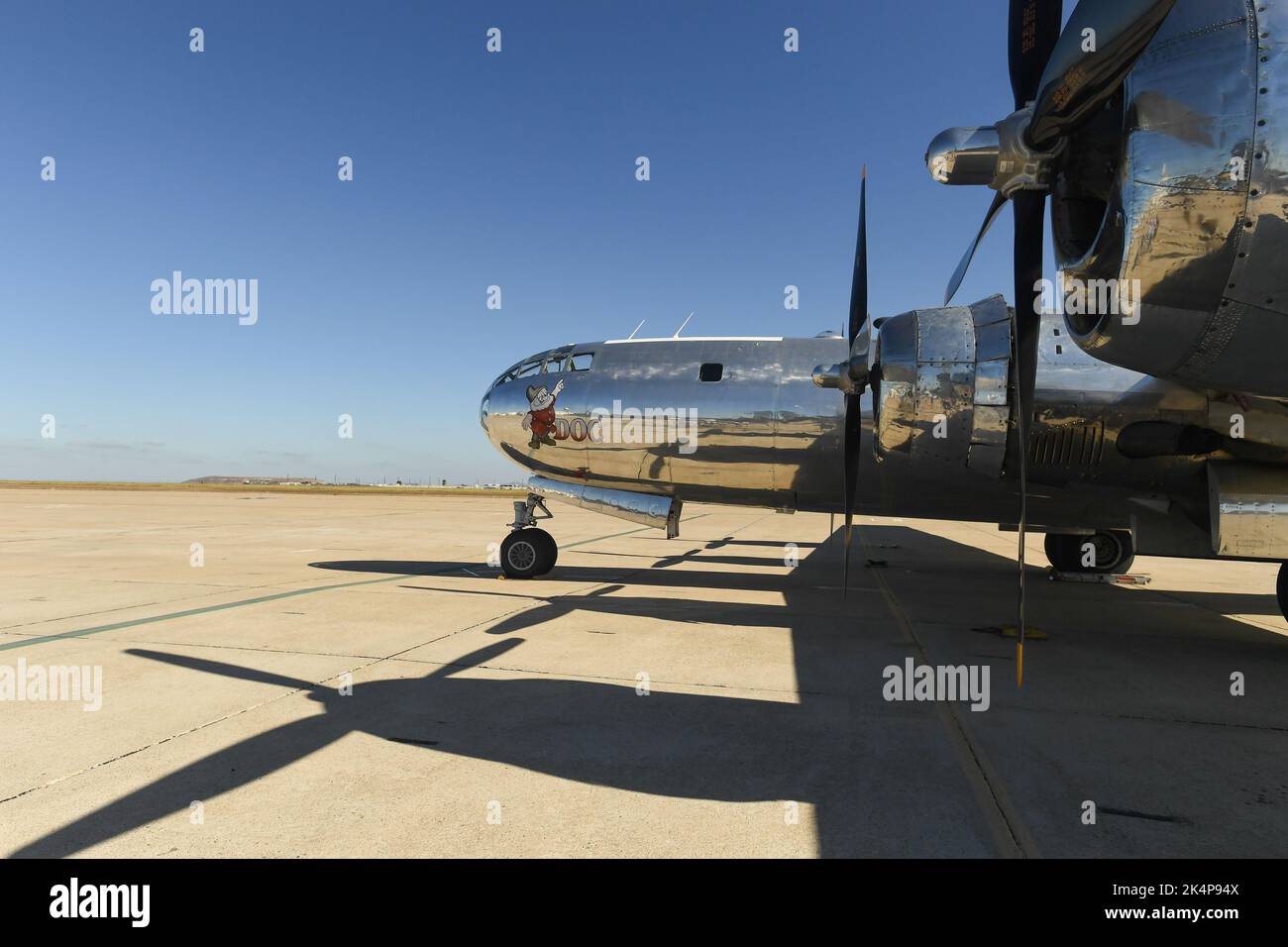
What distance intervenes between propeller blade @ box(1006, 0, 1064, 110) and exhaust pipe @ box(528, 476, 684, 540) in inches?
317

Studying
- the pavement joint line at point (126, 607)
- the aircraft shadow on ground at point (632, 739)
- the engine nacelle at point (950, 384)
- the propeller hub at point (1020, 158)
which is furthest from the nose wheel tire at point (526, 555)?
the propeller hub at point (1020, 158)

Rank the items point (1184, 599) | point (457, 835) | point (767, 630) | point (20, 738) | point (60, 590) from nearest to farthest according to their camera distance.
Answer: point (457, 835) → point (20, 738) → point (767, 630) → point (60, 590) → point (1184, 599)

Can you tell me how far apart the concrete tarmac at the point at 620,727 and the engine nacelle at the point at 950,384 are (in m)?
2.34

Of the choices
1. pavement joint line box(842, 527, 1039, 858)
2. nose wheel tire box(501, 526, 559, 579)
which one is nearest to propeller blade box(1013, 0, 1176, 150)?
pavement joint line box(842, 527, 1039, 858)

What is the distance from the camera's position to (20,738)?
4820 mm

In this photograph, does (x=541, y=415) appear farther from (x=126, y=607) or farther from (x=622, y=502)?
(x=126, y=607)

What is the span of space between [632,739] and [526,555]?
8.51m

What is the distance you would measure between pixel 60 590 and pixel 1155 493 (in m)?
15.7

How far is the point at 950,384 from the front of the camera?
894 cm

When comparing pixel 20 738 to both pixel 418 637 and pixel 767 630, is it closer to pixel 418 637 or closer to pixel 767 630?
pixel 418 637

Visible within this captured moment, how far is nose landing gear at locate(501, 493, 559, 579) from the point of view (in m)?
13.1

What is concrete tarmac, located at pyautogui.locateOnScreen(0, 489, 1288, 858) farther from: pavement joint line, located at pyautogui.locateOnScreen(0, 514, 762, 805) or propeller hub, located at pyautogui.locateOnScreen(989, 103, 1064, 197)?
propeller hub, located at pyautogui.locateOnScreen(989, 103, 1064, 197)
